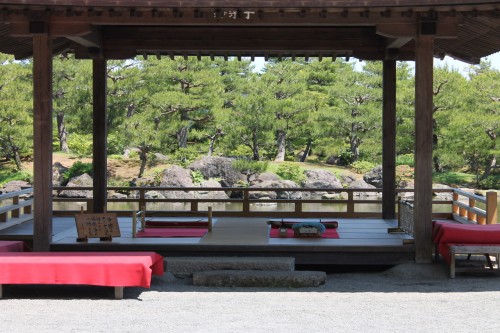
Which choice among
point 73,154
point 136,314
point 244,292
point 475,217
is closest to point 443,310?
point 244,292

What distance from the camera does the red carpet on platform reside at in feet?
34.6

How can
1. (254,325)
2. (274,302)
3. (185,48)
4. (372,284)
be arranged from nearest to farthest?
(254,325) < (274,302) < (372,284) < (185,48)

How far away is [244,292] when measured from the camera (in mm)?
8398

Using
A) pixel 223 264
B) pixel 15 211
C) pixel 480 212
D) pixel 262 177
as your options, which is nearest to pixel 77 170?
pixel 262 177

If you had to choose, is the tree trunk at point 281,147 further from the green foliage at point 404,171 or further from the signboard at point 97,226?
the signboard at point 97,226

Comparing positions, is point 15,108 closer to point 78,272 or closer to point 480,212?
point 480,212

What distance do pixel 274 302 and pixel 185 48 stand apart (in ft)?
17.3

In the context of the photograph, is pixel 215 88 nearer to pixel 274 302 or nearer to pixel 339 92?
pixel 339 92

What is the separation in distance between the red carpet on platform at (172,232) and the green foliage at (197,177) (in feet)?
60.8

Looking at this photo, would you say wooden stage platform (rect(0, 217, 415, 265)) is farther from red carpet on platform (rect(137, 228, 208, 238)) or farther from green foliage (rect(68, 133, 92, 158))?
green foliage (rect(68, 133, 92, 158))

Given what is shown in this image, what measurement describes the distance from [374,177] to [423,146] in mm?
22118

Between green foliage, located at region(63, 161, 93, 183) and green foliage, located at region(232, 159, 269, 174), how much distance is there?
6.44 metres

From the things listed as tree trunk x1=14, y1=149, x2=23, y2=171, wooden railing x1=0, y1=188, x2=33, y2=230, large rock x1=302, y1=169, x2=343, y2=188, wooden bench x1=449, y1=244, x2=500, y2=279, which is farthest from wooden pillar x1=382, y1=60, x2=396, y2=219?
tree trunk x1=14, y1=149, x2=23, y2=171

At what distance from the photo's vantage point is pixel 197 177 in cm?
3012
